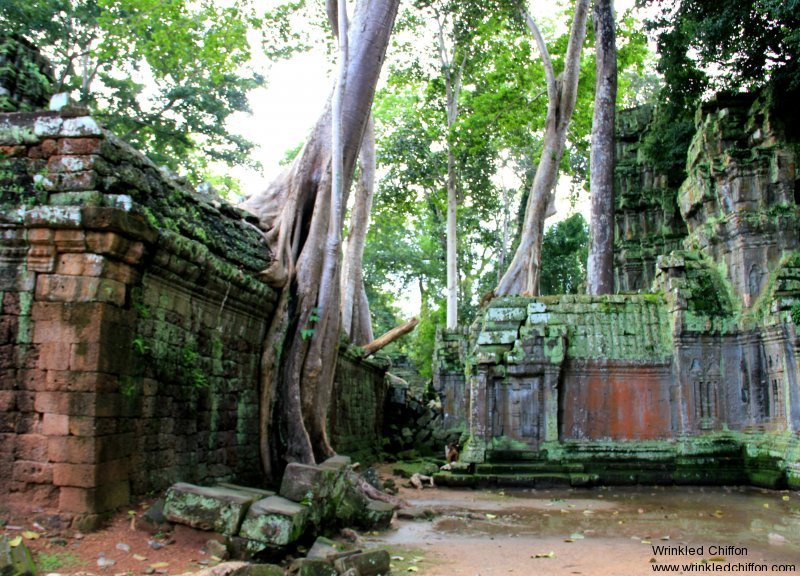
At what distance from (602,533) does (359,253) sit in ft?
25.1

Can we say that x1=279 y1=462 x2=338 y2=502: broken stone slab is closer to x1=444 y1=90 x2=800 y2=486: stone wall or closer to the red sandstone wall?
x1=444 y1=90 x2=800 y2=486: stone wall

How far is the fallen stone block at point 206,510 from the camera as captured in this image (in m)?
4.43

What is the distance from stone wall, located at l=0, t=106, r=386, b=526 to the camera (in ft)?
14.4

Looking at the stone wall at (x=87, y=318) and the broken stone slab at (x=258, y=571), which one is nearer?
the broken stone slab at (x=258, y=571)

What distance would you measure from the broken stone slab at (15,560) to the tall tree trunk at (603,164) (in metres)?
10.8

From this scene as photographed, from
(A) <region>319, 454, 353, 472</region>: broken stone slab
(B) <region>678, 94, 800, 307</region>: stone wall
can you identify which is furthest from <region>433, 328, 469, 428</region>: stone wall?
(A) <region>319, 454, 353, 472</region>: broken stone slab

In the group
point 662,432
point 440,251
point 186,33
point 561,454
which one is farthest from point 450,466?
point 440,251

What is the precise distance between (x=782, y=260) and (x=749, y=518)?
4.93m

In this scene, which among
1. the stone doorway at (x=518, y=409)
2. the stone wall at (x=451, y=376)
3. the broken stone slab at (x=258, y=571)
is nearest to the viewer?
the broken stone slab at (x=258, y=571)

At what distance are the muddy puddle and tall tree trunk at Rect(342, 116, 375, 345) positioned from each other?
14.7ft

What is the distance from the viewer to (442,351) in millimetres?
16297

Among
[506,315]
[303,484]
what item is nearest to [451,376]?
[506,315]

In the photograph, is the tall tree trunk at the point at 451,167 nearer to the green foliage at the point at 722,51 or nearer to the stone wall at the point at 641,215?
the stone wall at the point at 641,215

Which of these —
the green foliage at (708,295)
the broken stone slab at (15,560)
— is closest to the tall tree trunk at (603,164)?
the green foliage at (708,295)
